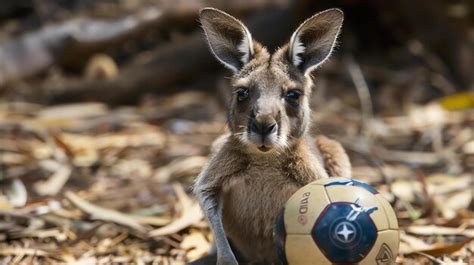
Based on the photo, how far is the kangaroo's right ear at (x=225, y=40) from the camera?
4.18 m

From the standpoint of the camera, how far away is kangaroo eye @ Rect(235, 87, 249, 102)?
12.9 feet

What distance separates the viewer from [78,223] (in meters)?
5.18

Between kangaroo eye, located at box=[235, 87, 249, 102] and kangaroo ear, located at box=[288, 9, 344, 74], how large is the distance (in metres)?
0.32

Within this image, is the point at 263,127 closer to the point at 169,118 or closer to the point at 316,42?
the point at 316,42

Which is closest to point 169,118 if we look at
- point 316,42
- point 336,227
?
point 316,42

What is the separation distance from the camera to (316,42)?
4145mm

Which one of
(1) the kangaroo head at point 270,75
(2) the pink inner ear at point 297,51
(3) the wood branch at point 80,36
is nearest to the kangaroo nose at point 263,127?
(1) the kangaroo head at point 270,75

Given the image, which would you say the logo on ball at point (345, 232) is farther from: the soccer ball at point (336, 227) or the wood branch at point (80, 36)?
the wood branch at point (80, 36)

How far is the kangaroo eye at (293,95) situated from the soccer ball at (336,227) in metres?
0.47

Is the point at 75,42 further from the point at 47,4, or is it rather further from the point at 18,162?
the point at 18,162

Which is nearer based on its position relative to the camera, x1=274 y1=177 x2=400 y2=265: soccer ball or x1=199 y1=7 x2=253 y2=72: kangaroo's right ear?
x1=274 y1=177 x2=400 y2=265: soccer ball

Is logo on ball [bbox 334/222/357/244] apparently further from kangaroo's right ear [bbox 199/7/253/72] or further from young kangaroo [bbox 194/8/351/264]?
kangaroo's right ear [bbox 199/7/253/72]

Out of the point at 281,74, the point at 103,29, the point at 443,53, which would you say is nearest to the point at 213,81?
the point at 103,29

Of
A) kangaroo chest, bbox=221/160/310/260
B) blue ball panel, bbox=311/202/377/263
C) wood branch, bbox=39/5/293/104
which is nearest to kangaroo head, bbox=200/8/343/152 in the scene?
kangaroo chest, bbox=221/160/310/260
